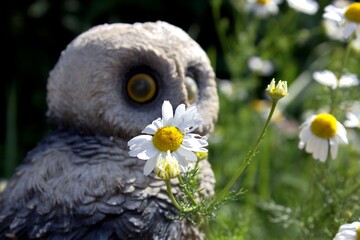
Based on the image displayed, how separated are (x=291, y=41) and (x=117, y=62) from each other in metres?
0.79

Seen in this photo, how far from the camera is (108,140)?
1.08m

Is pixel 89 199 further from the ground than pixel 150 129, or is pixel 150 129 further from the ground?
pixel 150 129

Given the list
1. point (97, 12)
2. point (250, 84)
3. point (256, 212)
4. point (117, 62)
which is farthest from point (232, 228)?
point (97, 12)

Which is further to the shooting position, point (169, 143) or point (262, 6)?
point (262, 6)

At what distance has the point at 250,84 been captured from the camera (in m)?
1.69

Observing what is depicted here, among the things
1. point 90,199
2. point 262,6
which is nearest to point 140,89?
point 90,199

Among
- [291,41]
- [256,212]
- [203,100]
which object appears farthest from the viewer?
[291,41]

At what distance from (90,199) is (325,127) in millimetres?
341

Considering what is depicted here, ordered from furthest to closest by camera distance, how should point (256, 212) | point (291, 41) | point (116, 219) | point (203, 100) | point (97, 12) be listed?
point (97, 12), point (291, 41), point (256, 212), point (203, 100), point (116, 219)

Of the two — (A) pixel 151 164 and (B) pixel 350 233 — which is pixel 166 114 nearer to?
(A) pixel 151 164

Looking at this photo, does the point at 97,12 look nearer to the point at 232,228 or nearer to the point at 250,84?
the point at 250,84

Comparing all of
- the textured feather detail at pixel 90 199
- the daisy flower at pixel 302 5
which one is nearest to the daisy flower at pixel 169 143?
the textured feather detail at pixel 90 199

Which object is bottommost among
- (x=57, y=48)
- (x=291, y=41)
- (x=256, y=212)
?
(x=256, y=212)

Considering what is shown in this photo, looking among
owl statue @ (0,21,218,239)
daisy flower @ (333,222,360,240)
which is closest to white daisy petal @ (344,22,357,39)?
owl statue @ (0,21,218,239)
